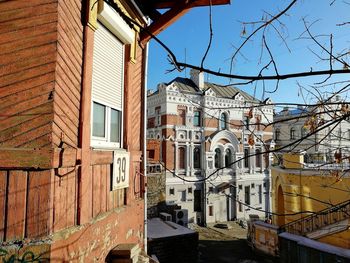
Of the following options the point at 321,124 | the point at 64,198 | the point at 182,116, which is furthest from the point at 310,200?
the point at 64,198

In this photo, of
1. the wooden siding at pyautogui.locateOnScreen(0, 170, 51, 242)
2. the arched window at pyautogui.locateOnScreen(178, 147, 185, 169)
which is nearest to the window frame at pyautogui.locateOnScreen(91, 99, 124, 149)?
the wooden siding at pyautogui.locateOnScreen(0, 170, 51, 242)

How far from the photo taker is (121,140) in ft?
14.5

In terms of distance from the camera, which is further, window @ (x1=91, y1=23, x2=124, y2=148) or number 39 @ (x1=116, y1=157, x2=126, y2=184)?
number 39 @ (x1=116, y1=157, x2=126, y2=184)

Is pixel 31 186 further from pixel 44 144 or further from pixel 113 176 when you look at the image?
pixel 113 176

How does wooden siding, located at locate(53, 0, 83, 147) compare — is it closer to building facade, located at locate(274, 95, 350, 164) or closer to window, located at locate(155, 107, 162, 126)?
building facade, located at locate(274, 95, 350, 164)

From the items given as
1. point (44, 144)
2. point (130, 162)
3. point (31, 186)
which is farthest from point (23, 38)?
point (130, 162)

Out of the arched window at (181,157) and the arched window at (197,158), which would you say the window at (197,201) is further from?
the arched window at (181,157)

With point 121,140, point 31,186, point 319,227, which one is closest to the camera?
point 31,186

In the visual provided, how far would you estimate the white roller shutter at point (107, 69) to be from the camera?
3738 mm

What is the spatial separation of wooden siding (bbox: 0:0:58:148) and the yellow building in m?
11.9

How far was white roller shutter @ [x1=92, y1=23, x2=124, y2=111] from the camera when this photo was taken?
3738mm

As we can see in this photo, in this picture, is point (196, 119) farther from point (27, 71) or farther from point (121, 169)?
point (27, 71)

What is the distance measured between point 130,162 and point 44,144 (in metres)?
2.10

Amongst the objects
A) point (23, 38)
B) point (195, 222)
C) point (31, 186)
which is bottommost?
point (195, 222)
